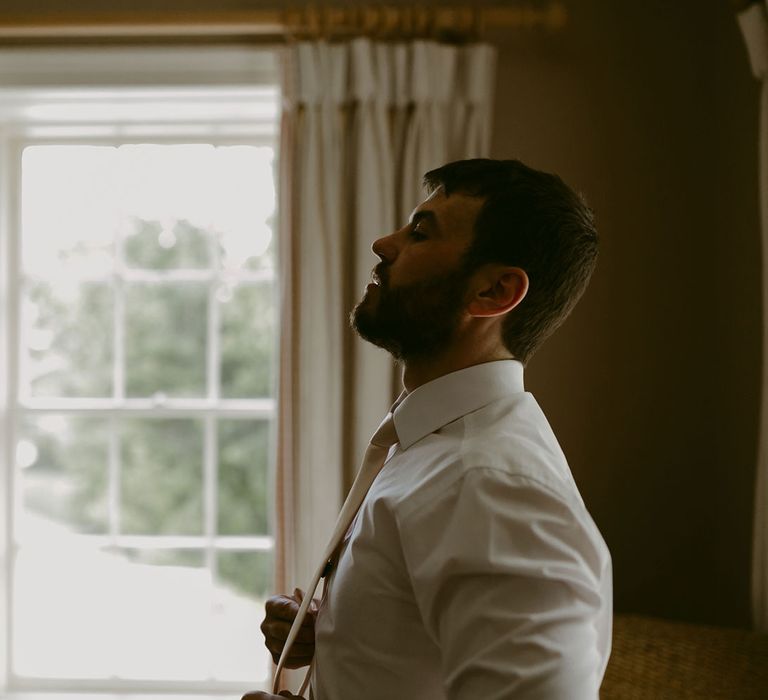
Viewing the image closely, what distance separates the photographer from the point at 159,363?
2.52 meters

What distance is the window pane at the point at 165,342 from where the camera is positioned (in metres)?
2.52

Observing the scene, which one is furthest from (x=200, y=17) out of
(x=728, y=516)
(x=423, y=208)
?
(x=728, y=516)

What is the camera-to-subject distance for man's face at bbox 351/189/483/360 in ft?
3.45

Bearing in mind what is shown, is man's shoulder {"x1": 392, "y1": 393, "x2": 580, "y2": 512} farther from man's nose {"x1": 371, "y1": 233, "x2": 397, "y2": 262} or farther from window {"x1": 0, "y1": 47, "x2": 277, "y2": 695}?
window {"x1": 0, "y1": 47, "x2": 277, "y2": 695}

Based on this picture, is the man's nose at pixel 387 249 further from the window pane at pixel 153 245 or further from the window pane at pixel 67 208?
the window pane at pixel 67 208

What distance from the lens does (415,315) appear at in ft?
3.49

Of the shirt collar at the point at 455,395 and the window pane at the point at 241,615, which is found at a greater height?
the shirt collar at the point at 455,395

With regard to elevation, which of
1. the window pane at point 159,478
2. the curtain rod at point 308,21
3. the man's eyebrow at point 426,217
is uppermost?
the curtain rod at point 308,21

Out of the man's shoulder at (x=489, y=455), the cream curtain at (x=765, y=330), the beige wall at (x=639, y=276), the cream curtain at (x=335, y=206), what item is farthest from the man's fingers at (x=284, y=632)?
the beige wall at (x=639, y=276)

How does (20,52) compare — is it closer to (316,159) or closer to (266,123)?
(266,123)

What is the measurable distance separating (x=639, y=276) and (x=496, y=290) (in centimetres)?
130

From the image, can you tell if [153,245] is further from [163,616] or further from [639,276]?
[639,276]

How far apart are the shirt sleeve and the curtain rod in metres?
1.56

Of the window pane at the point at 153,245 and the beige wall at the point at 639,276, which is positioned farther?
the window pane at the point at 153,245
